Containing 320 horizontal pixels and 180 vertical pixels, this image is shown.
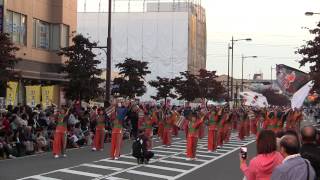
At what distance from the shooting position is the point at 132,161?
62.7ft

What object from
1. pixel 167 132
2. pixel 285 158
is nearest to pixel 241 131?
pixel 167 132

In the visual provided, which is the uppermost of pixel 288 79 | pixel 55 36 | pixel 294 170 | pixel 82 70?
pixel 55 36

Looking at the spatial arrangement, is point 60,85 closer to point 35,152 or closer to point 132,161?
point 35,152

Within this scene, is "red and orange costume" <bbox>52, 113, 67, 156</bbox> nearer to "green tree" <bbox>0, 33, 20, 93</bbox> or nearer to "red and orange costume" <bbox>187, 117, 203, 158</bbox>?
"green tree" <bbox>0, 33, 20, 93</bbox>

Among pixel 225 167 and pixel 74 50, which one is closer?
pixel 225 167

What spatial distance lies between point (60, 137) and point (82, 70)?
11.3 meters

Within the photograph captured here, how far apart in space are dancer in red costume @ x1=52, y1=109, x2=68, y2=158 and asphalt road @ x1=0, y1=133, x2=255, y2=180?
13.8 inches

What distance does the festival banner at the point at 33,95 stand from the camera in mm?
32875

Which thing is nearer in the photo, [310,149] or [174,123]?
[310,149]

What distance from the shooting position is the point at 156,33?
87438 mm

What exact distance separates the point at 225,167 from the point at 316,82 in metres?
18.7

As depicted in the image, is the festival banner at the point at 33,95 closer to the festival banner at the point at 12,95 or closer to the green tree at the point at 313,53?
the festival banner at the point at 12,95

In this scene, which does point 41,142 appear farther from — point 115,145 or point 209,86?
point 209,86

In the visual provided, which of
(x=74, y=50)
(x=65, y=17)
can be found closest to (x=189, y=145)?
(x=74, y=50)
